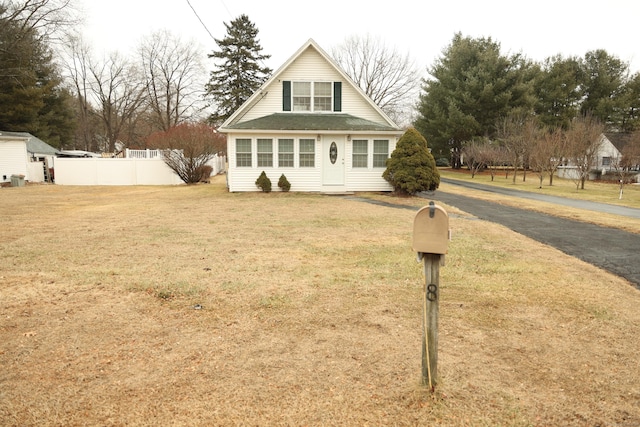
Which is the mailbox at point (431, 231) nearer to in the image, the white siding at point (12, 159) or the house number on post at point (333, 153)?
the house number on post at point (333, 153)

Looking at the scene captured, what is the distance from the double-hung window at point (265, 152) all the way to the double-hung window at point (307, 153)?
1361 millimetres

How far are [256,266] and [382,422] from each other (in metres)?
3.92

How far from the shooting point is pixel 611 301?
4785 millimetres

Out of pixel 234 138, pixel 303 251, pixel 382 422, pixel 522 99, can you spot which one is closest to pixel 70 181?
pixel 234 138

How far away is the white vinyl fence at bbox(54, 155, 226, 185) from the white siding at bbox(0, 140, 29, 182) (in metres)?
1.76

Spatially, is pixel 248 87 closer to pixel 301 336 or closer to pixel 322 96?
pixel 322 96

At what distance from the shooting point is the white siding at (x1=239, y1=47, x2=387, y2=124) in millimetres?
17594

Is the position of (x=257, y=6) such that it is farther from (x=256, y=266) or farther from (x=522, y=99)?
(x=522, y=99)

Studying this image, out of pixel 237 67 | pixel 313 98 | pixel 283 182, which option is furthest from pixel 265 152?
pixel 237 67

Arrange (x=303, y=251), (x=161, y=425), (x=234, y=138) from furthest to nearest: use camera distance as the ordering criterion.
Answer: (x=234, y=138), (x=303, y=251), (x=161, y=425)

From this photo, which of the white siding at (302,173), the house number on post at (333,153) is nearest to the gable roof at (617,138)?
the white siding at (302,173)

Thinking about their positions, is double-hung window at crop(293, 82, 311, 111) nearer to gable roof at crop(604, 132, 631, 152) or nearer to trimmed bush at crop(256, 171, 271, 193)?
trimmed bush at crop(256, 171, 271, 193)

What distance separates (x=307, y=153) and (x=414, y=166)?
4.71 metres

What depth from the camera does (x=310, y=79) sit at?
1778 cm
